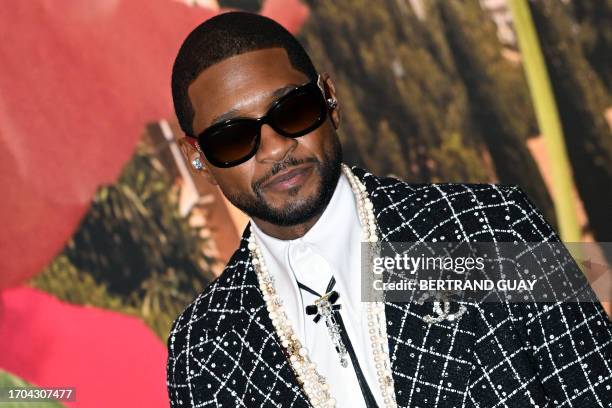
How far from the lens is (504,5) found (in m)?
3.59

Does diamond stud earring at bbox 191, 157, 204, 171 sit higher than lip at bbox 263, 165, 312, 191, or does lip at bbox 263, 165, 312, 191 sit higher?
diamond stud earring at bbox 191, 157, 204, 171

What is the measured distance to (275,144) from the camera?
2.21 metres

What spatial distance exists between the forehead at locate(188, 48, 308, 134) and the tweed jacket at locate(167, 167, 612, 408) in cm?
38

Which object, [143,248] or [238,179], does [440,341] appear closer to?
[238,179]

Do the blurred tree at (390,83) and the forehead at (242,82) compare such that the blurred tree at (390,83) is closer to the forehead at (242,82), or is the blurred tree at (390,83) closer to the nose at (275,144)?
the forehead at (242,82)

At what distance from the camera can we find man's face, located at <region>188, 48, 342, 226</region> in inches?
87.3

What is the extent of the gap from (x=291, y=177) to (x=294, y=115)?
5.8 inches

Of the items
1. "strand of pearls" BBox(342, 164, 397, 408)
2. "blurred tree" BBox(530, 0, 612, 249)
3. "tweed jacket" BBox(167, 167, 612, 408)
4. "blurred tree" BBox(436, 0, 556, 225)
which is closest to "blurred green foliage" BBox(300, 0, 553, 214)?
"blurred tree" BBox(436, 0, 556, 225)

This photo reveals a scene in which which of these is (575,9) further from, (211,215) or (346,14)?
(211,215)

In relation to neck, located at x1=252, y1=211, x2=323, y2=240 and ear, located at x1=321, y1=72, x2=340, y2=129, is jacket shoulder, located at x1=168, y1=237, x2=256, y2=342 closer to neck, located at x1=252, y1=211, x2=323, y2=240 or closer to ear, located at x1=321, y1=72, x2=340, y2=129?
neck, located at x1=252, y1=211, x2=323, y2=240

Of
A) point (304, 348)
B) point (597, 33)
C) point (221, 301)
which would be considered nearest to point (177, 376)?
point (221, 301)

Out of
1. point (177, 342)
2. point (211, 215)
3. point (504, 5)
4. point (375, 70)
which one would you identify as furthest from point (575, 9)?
point (177, 342)

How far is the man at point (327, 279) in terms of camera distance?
2.08 metres

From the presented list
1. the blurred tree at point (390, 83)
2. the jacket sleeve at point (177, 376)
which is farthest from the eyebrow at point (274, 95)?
the blurred tree at point (390, 83)
